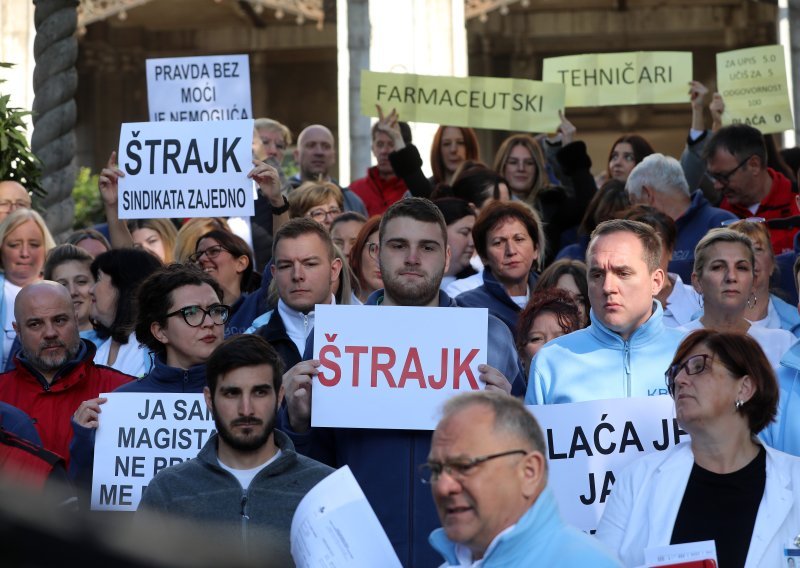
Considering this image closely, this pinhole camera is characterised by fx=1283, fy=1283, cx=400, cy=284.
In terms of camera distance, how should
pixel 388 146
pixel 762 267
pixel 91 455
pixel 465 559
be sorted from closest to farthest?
1. pixel 465 559
2. pixel 91 455
3. pixel 762 267
4. pixel 388 146

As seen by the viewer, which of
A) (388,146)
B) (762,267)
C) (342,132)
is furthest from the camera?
(342,132)

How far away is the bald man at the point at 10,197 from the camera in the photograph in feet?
24.1

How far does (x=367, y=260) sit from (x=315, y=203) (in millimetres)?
1380

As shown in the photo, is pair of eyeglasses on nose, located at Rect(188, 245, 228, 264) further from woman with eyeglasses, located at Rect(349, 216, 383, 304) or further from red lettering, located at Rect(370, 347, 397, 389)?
red lettering, located at Rect(370, 347, 397, 389)

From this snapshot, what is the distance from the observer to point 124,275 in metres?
6.02

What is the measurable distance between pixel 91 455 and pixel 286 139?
486 centimetres

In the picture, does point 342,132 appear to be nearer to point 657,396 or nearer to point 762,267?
point 762,267

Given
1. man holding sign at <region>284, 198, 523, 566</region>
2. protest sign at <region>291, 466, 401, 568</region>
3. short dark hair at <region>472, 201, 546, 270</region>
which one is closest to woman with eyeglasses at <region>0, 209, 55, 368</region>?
short dark hair at <region>472, 201, 546, 270</region>

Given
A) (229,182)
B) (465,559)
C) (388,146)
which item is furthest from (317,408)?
(388,146)

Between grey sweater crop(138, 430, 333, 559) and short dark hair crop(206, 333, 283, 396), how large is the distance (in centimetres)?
22

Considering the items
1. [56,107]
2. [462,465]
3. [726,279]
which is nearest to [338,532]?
[462,465]

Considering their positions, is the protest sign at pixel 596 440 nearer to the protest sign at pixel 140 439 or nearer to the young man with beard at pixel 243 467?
the young man with beard at pixel 243 467

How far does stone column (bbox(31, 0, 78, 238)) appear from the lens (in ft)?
26.8

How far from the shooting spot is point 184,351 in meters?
4.71
